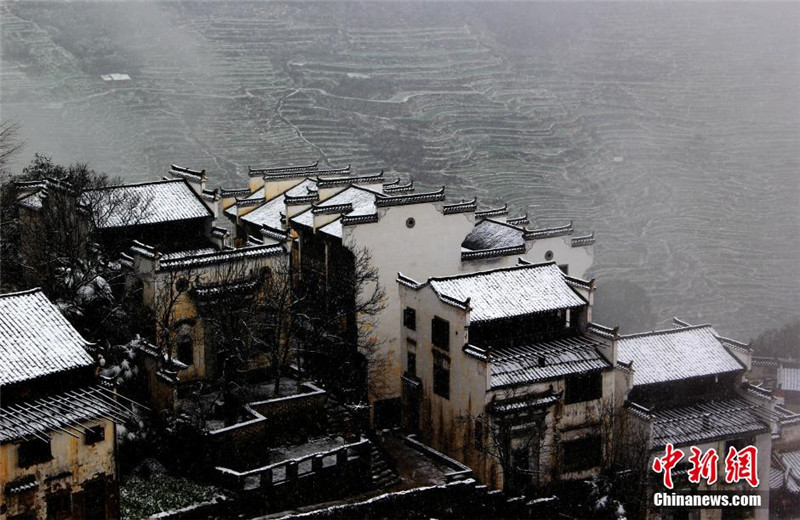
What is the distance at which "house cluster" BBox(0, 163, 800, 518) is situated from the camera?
3098 centimetres

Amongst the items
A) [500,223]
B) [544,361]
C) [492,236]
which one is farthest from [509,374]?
[500,223]

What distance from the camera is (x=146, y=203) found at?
36.0m

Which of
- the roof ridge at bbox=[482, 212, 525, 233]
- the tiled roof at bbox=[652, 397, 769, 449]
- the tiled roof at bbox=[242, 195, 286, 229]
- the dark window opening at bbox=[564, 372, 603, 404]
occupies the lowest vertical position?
the tiled roof at bbox=[652, 397, 769, 449]

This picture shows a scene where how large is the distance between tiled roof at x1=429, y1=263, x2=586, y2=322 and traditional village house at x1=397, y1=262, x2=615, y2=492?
0.03 metres

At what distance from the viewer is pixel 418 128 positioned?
87375 millimetres

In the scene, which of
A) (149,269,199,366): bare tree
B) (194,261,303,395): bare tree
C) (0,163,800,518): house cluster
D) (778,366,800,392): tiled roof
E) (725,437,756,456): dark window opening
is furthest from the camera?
(778,366,800,392): tiled roof

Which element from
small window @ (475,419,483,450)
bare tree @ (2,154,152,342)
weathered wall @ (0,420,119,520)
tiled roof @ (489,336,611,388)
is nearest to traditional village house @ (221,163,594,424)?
bare tree @ (2,154,152,342)

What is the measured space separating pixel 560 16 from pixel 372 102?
1386 inches

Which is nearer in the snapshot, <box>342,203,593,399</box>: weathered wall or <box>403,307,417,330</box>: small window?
<box>403,307,417,330</box>: small window

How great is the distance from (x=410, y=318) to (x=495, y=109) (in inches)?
2493

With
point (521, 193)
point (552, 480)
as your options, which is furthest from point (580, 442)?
point (521, 193)

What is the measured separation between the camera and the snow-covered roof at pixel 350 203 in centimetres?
3791

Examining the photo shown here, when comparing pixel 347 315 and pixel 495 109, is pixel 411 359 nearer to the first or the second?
pixel 347 315

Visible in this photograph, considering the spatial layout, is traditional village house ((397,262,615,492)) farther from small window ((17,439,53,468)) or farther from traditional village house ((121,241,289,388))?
small window ((17,439,53,468))
